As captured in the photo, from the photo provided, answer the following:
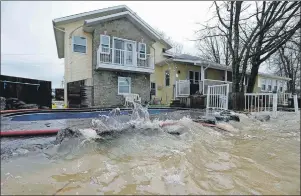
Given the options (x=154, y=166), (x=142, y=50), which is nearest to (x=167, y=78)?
(x=142, y=50)

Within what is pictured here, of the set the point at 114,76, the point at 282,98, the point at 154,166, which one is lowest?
the point at 154,166

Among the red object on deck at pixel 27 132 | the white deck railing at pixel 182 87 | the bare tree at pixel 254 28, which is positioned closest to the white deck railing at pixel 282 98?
the bare tree at pixel 254 28

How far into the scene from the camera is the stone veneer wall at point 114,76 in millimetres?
13000

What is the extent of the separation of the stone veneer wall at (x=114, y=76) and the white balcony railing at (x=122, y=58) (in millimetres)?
541

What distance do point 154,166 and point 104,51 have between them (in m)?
11.5

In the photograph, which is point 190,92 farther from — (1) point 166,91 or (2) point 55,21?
(2) point 55,21

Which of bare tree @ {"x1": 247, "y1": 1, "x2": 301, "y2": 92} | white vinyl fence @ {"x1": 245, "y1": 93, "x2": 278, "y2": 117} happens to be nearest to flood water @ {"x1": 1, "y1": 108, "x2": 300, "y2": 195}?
white vinyl fence @ {"x1": 245, "y1": 93, "x2": 278, "y2": 117}

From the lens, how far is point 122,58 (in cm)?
1356

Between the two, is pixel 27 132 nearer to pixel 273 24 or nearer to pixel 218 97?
pixel 218 97

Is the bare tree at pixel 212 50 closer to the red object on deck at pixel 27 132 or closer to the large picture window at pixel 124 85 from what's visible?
the large picture window at pixel 124 85

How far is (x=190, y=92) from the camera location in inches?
571

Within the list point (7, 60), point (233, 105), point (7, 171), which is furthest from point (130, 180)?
point (7, 60)

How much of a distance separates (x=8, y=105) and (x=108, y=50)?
6.72 metres

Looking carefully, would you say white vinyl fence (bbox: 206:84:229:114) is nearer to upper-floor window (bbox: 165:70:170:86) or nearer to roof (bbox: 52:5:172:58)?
roof (bbox: 52:5:172:58)
